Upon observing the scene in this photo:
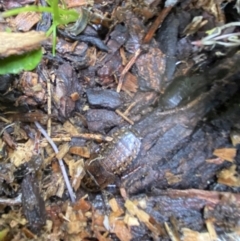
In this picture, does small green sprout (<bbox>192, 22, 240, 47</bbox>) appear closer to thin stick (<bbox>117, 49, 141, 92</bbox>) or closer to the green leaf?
thin stick (<bbox>117, 49, 141, 92</bbox>)

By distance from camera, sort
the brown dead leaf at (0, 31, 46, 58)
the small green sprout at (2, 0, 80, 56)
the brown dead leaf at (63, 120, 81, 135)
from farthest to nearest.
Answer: the brown dead leaf at (63, 120, 81, 135) → the small green sprout at (2, 0, 80, 56) → the brown dead leaf at (0, 31, 46, 58)

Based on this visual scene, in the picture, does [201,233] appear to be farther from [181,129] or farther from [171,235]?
[181,129]

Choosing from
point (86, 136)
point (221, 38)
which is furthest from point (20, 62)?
point (221, 38)

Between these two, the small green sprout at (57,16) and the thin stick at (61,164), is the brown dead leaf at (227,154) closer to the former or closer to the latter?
the thin stick at (61,164)

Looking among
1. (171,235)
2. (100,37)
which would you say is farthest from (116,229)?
(100,37)

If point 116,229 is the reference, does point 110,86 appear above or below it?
above

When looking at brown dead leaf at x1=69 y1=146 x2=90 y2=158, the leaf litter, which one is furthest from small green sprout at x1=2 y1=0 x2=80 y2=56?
brown dead leaf at x1=69 y1=146 x2=90 y2=158
